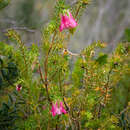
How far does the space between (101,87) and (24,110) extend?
44 centimetres

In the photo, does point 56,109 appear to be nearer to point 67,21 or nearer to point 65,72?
point 65,72

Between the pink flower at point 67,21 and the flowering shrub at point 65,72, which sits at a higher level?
the pink flower at point 67,21

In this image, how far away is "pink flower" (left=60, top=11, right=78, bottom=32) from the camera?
808 mm

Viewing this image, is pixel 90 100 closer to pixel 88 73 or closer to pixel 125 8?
pixel 88 73

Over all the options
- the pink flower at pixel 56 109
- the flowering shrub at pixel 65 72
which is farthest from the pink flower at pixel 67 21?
the pink flower at pixel 56 109

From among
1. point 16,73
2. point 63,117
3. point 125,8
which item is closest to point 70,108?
point 63,117

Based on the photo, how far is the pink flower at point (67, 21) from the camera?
0.81 m

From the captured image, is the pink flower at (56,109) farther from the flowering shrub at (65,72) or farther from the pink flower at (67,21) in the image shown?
the pink flower at (67,21)

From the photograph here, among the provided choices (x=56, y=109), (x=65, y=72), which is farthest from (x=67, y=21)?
(x=56, y=109)

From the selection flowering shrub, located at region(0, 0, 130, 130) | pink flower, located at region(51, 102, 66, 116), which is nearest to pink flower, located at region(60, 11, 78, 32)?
flowering shrub, located at region(0, 0, 130, 130)

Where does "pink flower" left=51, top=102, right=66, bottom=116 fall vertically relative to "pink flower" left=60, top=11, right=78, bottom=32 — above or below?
below

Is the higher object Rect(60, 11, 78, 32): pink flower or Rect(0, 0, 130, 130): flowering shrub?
Rect(60, 11, 78, 32): pink flower

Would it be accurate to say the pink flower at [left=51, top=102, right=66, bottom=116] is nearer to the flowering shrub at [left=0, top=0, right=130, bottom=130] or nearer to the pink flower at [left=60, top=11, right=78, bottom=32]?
the flowering shrub at [left=0, top=0, right=130, bottom=130]

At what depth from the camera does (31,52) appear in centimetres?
86
